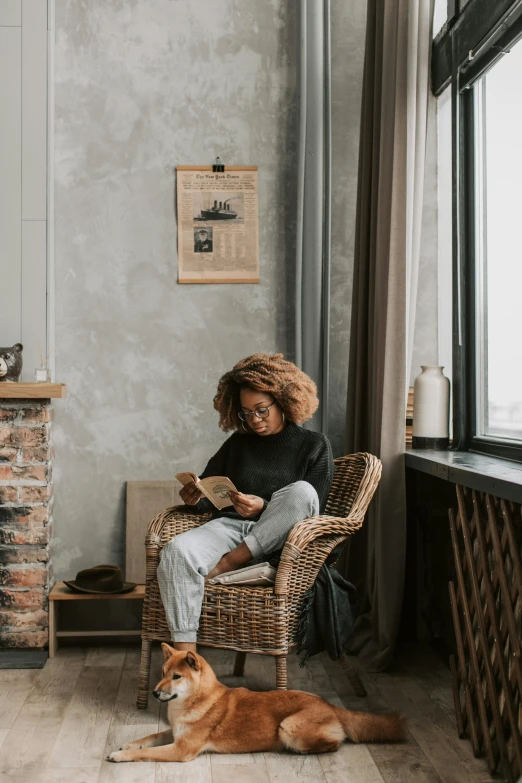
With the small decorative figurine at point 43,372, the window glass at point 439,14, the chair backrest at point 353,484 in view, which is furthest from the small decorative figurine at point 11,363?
the window glass at point 439,14

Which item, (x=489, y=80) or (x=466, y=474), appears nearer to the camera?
(x=466, y=474)

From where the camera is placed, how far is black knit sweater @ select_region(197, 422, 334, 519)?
2.74 metres

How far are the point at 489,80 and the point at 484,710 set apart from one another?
6.75 feet

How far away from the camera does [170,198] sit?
134 inches

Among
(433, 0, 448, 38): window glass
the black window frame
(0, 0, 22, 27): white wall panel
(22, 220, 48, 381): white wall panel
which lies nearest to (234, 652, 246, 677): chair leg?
the black window frame

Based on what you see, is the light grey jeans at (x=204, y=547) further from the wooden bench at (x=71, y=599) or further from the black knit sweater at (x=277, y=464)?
the wooden bench at (x=71, y=599)

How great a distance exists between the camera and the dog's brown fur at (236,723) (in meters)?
2.15

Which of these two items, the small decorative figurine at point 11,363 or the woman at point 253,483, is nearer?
the woman at point 253,483

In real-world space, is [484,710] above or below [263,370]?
below

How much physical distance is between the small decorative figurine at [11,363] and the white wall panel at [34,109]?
1.86 ft

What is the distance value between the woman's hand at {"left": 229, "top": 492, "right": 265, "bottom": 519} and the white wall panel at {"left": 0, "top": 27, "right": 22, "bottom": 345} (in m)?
1.25

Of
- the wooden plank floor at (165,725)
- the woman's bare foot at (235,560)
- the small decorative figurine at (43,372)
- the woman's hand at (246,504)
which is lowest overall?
the wooden plank floor at (165,725)

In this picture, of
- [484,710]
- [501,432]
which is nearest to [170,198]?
[501,432]

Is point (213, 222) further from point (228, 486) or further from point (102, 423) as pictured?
point (228, 486)
